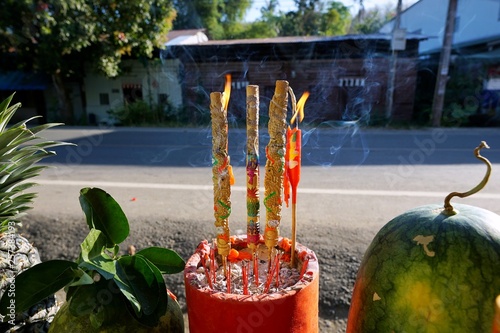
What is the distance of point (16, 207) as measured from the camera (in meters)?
2.15

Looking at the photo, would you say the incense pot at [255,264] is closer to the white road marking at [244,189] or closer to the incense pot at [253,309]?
the incense pot at [253,309]

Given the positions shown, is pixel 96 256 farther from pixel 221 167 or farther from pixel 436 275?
pixel 436 275

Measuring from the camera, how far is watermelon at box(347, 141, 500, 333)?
1.11 m

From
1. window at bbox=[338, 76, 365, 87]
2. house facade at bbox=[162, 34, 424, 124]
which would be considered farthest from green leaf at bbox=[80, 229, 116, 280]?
window at bbox=[338, 76, 365, 87]

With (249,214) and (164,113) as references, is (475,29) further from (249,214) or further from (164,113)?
(249,214)

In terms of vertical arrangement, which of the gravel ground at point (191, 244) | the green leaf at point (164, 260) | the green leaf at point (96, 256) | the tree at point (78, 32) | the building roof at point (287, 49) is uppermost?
the tree at point (78, 32)

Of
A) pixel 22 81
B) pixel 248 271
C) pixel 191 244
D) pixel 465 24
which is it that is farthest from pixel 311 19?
pixel 248 271

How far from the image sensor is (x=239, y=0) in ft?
89.9

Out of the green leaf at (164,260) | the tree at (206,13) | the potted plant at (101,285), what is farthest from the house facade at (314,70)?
the tree at (206,13)

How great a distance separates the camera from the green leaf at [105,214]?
161cm

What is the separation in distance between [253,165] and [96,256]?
0.75 meters

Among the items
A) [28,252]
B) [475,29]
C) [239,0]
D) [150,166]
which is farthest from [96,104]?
[475,29]

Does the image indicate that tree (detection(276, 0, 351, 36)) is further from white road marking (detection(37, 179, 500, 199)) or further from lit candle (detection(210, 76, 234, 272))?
lit candle (detection(210, 76, 234, 272))

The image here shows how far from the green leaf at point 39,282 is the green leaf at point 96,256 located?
9 centimetres
